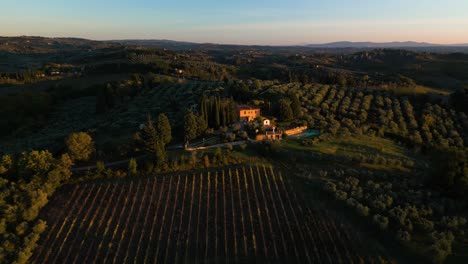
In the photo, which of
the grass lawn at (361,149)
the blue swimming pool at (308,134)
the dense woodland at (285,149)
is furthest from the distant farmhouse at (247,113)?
the grass lawn at (361,149)

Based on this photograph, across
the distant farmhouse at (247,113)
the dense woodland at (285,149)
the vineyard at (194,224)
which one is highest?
the distant farmhouse at (247,113)

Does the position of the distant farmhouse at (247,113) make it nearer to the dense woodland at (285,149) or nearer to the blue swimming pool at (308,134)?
the dense woodland at (285,149)

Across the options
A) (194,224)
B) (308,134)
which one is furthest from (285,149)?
(194,224)

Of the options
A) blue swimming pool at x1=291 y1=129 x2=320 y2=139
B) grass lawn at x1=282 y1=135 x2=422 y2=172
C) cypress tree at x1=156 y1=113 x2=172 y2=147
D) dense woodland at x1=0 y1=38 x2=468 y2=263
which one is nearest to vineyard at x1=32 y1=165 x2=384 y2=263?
dense woodland at x1=0 y1=38 x2=468 y2=263

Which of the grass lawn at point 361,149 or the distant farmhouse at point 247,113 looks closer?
the grass lawn at point 361,149

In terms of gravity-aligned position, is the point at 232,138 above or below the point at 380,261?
above

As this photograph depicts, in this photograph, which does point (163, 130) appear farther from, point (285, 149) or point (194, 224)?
point (194, 224)

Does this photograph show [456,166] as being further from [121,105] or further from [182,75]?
[182,75]

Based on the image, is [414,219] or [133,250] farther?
[414,219]

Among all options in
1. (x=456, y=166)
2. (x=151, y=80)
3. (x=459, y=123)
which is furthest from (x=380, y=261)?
(x=151, y=80)
